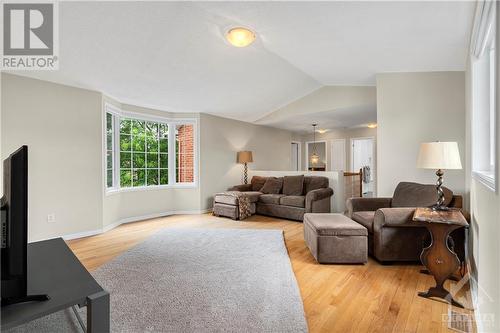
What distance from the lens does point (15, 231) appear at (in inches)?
39.1

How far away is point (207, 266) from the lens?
2.91m

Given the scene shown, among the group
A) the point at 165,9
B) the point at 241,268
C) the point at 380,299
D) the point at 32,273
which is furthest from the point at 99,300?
the point at 165,9

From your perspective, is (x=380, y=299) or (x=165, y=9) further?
(x=165, y=9)

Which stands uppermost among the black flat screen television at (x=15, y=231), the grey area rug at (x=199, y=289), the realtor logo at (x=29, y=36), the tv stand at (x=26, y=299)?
the realtor logo at (x=29, y=36)

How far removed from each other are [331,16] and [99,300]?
2.88m

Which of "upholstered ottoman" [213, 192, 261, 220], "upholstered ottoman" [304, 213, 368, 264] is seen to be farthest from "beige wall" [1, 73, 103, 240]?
"upholstered ottoman" [304, 213, 368, 264]

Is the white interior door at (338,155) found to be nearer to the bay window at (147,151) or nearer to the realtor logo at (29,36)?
the bay window at (147,151)

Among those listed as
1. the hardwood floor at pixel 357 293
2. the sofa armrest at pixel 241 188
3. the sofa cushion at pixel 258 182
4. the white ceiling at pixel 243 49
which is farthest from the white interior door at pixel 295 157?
the hardwood floor at pixel 357 293

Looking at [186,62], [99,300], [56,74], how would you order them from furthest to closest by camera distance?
[186,62] → [56,74] → [99,300]

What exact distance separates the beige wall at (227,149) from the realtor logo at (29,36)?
3096 millimetres

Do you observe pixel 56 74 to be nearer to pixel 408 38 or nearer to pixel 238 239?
pixel 238 239

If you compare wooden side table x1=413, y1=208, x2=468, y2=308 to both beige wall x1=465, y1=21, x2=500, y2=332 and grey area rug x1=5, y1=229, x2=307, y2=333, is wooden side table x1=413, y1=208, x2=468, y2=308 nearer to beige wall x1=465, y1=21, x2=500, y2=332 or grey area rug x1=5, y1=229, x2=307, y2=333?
beige wall x1=465, y1=21, x2=500, y2=332

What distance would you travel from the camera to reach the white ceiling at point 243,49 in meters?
2.55

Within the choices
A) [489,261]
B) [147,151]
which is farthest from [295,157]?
[489,261]
